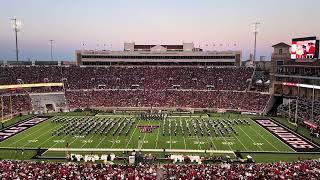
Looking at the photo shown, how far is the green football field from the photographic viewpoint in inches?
1243

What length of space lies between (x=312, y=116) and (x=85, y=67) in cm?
4337

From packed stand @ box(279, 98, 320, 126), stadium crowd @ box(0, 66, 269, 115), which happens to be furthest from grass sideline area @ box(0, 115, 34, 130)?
packed stand @ box(279, 98, 320, 126)

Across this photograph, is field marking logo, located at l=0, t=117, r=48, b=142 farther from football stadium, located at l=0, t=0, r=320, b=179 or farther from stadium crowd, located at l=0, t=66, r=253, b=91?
stadium crowd, located at l=0, t=66, r=253, b=91

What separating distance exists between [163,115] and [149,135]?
37.5 ft

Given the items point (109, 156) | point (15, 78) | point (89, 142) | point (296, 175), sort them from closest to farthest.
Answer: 1. point (296, 175)
2. point (109, 156)
3. point (89, 142)
4. point (15, 78)

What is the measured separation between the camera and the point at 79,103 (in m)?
56.3

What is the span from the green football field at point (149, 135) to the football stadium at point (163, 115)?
0.34ft

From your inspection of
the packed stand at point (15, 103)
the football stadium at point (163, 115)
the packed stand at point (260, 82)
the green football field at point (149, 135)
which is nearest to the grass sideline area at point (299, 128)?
the football stadium at point (163, 115)

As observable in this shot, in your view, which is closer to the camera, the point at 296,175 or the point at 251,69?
the point at 296,175

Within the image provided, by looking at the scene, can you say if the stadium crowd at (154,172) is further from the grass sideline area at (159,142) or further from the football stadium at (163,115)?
the grass sideline area at (159,142)

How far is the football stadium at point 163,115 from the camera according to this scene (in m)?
21.2

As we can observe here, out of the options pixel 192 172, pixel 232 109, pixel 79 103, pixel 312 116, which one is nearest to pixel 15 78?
pixel 79 103

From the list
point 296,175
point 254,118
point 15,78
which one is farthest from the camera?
point 15,78

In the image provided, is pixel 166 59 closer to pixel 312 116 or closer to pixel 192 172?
pixel 312 116
